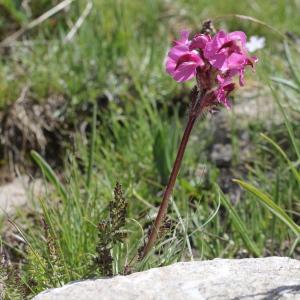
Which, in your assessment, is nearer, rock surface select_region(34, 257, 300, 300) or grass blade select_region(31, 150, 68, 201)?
rock surface select_region(34, 257, 300, 300)

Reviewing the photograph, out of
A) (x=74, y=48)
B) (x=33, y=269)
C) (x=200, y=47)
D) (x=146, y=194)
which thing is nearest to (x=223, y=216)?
(x=146, y=194)

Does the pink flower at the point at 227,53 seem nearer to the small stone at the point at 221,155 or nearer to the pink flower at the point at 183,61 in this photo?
the pink flower at the point at 183,61

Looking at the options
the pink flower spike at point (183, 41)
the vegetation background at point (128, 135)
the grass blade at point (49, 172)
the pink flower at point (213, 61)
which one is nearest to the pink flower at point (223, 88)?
the pink flower at point (213, 61)

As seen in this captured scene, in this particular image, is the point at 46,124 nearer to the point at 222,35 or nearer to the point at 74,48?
the point at 74,48

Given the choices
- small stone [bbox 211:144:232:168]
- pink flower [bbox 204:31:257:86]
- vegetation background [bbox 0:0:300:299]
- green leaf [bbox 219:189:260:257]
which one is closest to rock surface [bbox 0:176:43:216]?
vegetation background [bbox 0:0:300:299]

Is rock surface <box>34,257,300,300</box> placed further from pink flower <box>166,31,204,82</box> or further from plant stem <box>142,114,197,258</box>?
pink flower <box>166,31,204,82</box>

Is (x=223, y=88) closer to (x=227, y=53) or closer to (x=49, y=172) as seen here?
(x=227, y=53)

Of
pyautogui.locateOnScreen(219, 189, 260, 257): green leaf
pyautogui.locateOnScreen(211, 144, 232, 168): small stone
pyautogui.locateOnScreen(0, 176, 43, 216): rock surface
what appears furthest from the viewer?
pyautogui.locateOnScreen(211, 144, 232, 168): small stone
